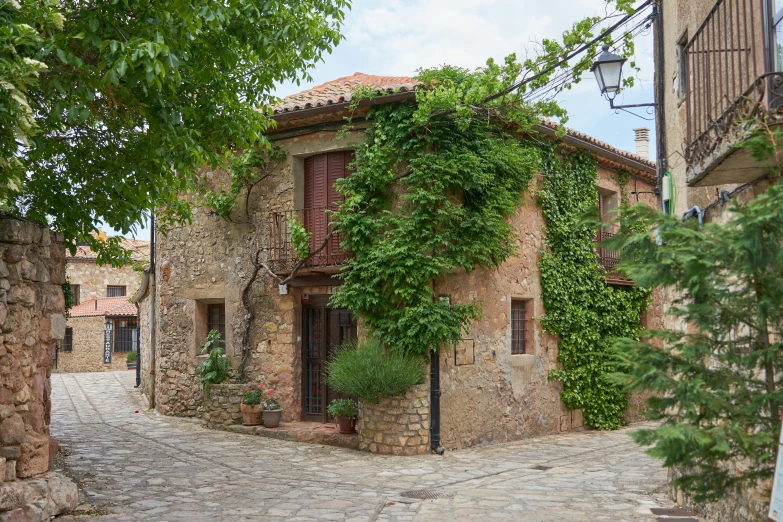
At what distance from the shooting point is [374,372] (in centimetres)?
1004

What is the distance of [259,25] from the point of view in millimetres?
7637

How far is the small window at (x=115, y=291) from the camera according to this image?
3594cm

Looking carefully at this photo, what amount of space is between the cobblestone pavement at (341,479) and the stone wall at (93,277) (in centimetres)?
2380

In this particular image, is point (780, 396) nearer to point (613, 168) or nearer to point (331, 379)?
point (331, 379)

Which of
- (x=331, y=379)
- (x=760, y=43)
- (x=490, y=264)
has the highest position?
(x=760, y=43)

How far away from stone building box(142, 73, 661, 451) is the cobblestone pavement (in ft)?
2.28

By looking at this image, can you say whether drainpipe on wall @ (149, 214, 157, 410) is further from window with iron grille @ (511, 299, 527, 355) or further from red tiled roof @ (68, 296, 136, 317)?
red tiled roof @ (68, 296, 136, 317)

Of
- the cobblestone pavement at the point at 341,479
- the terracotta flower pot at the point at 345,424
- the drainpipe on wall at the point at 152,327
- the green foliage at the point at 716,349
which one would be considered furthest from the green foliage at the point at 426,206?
the green foliage at the point at 716,349

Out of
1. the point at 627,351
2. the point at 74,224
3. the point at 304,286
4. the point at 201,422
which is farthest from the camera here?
the point at 201,422

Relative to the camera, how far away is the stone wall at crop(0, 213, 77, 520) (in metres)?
6.23

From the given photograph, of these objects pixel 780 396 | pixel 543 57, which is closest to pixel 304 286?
pixel 543 57

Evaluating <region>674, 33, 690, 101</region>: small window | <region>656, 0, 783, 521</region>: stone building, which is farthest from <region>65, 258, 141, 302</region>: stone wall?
<region>674, 33, 690, 101</region>: small window

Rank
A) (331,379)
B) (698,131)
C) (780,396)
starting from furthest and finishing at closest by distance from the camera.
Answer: (331,379) < (698,131) < (780,396)

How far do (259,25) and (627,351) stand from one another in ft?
18.0
